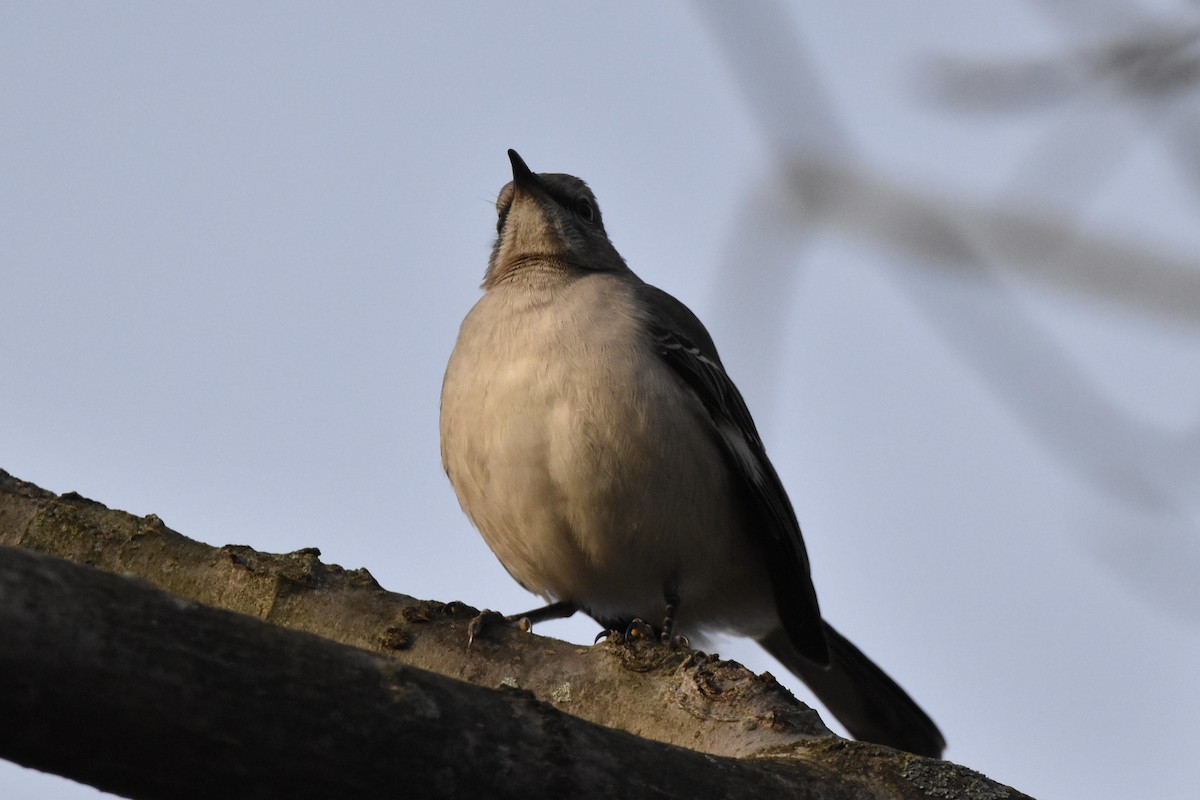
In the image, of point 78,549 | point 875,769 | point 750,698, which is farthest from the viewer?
point 78,549

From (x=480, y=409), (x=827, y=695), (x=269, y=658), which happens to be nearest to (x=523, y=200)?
(x=480, y=409)

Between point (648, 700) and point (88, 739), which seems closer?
point (88, 739)

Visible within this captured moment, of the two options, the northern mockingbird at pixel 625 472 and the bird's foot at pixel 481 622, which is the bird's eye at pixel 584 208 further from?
the bird's foot at pixel 481 622

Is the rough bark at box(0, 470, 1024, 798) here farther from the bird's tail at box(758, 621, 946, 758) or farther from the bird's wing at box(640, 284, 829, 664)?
the bird's tail at box(758, 621, 946, 758)

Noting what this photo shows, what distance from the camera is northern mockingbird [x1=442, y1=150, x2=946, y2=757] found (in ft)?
22.8

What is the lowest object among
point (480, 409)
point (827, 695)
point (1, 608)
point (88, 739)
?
point (88, 739)

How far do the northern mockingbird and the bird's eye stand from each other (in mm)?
563

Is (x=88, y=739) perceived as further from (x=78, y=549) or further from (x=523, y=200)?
(x=523, y=200)

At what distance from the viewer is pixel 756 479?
7781 millimetres

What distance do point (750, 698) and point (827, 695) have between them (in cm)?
413

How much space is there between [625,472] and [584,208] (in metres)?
3.10

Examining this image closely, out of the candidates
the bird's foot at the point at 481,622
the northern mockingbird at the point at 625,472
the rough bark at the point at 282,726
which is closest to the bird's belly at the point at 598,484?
the northern mockingbird at the point at 625,472

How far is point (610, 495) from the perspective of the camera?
6.92 metres

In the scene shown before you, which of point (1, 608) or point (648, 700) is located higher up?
point (648, 700)
